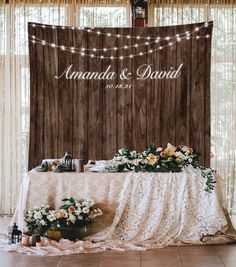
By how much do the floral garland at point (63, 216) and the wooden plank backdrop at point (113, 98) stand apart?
1.97 metres

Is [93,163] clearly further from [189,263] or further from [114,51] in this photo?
[189,263]

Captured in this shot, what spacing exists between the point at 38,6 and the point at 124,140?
7.19ft

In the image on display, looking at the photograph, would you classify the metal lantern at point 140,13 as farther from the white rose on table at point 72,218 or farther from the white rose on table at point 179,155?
the white rose on table at point 72,218

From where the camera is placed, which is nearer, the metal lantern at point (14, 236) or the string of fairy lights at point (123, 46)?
the metal lantern at point (14, 236)

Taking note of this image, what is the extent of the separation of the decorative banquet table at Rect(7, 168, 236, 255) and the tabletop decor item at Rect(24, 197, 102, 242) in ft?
0.44

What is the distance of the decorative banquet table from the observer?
20.4 ft

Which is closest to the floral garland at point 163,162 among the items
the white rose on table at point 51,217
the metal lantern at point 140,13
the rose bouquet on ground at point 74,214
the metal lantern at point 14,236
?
the rose bouquet on ground at point 74,214

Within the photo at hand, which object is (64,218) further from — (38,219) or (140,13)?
(140,13)

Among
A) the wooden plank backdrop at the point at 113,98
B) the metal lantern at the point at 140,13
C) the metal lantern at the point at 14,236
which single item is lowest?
the metal lantern at the point at 14,236
